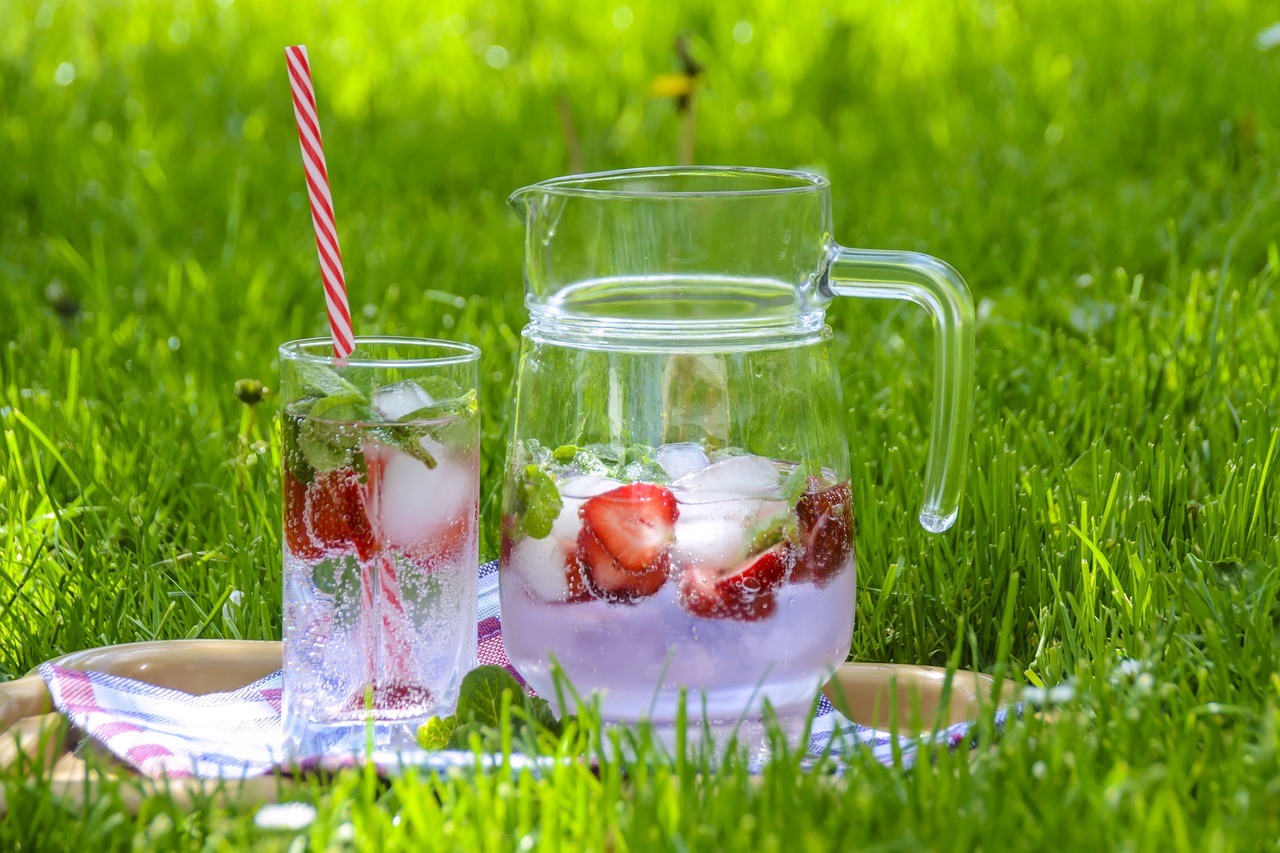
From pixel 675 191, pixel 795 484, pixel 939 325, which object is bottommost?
pixel 795 484

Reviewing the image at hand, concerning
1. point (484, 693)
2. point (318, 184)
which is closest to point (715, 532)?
point (484, 693)

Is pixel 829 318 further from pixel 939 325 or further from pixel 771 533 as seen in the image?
pixel 771 533

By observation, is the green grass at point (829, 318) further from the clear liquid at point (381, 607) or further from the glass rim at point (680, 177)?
the glass rim at point (680, 177)

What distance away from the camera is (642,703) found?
1.15 metres

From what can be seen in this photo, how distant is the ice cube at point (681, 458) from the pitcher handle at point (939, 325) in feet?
0.61

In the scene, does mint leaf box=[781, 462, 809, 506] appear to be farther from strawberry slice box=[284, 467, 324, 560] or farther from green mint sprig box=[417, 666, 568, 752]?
strawberry slice box=[284, 467, 324, 560]

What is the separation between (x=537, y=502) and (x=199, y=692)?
43 centimetres

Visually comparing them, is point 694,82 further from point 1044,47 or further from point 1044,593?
point 1044,47

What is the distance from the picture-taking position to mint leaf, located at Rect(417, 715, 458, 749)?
119cm

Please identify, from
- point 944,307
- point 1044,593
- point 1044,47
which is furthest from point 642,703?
point 1044,47

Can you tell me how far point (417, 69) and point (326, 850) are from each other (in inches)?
136

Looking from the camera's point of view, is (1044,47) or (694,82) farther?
(1044,47)

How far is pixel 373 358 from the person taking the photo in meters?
1.25

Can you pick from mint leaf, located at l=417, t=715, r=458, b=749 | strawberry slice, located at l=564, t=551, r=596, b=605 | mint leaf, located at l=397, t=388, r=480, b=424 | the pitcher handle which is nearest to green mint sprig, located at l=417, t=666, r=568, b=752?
mint leaf, located at l=417, t=715, r=458, b=749
